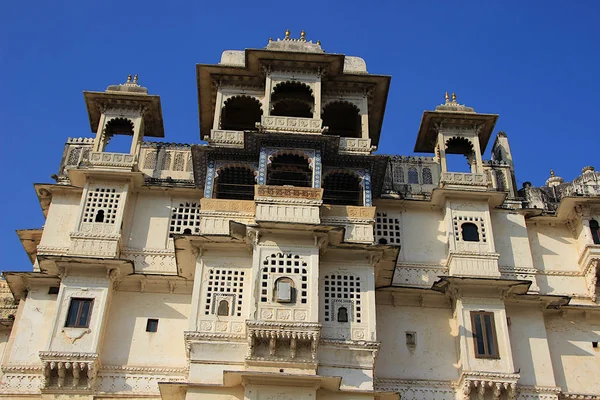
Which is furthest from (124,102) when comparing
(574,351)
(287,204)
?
(574,351)

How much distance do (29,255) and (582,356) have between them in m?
16.5

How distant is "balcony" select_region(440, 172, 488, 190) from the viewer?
78.6 ft

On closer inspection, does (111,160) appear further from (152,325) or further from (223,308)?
(223,308)

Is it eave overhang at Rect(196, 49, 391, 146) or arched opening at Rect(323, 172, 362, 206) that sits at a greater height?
eave overhang at Rect(196, 49, 391, 146)

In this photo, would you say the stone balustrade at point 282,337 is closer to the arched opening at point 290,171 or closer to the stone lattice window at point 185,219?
the stone lattice window at point 185,219

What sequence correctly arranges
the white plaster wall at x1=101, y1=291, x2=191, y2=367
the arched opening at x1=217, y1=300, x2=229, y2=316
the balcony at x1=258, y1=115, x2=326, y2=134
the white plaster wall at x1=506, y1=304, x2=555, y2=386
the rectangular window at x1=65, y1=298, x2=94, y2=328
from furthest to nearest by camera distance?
the balcony at x1=258, y1=115, x2=326, y2=134 → the white plaster wall at x1=506, y1=304, x2=555, y2=386 → the white plaster wall at x1=101, y1=291, x2=191, y2=367 → the rectangular window at x1=65, y1=298, x2=94, y2=328 → the arched opening at x1=217, y1=300, x2=229, y2=316

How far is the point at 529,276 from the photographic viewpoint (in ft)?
75.7

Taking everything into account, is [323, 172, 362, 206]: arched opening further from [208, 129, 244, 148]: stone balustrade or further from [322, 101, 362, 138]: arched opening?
[208, 129, 244, 148]: stone balustrade

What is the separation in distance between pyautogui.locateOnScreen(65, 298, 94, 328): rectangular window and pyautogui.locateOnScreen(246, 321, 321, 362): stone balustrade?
4513 millimetres

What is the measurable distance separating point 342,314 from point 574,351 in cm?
678

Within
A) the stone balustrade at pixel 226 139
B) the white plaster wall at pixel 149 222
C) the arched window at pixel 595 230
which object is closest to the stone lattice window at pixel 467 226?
the arched window at pixel 595 230

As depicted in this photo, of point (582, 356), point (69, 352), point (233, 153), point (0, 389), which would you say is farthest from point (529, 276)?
point (0, 389)

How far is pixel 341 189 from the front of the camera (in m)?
24.6

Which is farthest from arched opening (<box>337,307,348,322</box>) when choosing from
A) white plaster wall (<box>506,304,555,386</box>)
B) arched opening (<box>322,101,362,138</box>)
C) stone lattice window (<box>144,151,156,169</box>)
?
stone lattice window (<box>144,151,156,169</box>)
